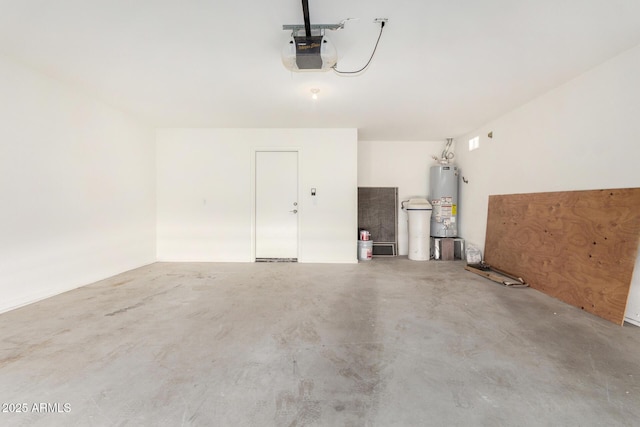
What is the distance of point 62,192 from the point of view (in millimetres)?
3010

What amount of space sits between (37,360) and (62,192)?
2.14 m

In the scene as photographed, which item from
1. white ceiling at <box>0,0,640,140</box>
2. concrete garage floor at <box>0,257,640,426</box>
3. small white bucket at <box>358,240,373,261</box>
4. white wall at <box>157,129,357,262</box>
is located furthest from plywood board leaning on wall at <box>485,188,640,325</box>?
white wall at <box>157,129,357,262</box>

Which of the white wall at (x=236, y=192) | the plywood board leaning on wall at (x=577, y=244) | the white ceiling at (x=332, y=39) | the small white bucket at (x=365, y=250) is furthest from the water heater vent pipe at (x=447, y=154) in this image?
the small white bucket at (x=365, y=250)

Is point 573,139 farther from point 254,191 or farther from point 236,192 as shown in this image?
point 236,192

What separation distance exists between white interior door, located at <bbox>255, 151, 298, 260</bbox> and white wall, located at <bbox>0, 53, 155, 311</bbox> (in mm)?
1995

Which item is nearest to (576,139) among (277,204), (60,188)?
(277,204)

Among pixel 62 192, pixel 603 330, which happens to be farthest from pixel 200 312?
pixel 603 330

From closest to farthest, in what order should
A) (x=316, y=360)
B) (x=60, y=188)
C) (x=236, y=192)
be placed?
(x=316, y=360) → (x=60, y=188) → (x=236, y=192)

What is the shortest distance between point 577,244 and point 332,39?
3168mm

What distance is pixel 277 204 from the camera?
15.4ft

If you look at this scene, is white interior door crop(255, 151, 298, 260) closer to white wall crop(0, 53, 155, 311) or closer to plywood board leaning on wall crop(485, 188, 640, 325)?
white wall crop(0, 53, 155, 311)

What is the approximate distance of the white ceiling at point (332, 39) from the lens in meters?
1.82

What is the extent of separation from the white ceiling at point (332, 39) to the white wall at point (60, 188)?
313 mm

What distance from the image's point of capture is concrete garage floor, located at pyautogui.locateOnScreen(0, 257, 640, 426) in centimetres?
129
